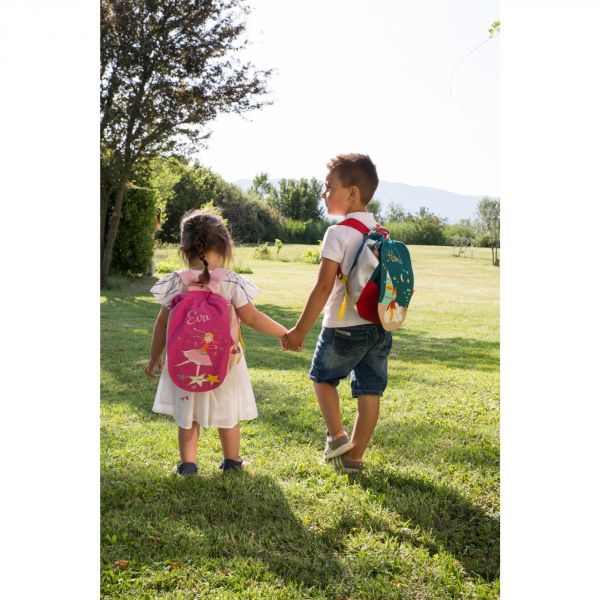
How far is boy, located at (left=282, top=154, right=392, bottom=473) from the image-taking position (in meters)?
3.02

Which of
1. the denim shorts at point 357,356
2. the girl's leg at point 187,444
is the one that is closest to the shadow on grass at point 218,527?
the girl's leg at point 187,444

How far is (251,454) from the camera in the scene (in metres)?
3.29

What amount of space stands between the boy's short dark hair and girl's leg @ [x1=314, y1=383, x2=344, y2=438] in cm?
94

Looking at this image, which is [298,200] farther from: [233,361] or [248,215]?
[233,361]

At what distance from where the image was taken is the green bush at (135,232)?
1291 cm

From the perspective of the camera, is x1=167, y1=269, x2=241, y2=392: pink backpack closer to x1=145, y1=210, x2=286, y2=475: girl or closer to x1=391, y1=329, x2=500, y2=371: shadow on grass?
x1=145, y1=210, x2=286, y2=475: girl

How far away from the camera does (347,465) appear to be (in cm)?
302

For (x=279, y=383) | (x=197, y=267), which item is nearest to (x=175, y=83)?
(x=279, y=383)

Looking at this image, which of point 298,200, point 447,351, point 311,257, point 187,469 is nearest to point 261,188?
point 298,200

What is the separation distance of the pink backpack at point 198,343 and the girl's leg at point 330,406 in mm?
536

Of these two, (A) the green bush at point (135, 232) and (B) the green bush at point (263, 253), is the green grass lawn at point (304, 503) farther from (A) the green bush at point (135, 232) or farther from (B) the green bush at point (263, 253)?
(B) the green bush at point (263, 253)
